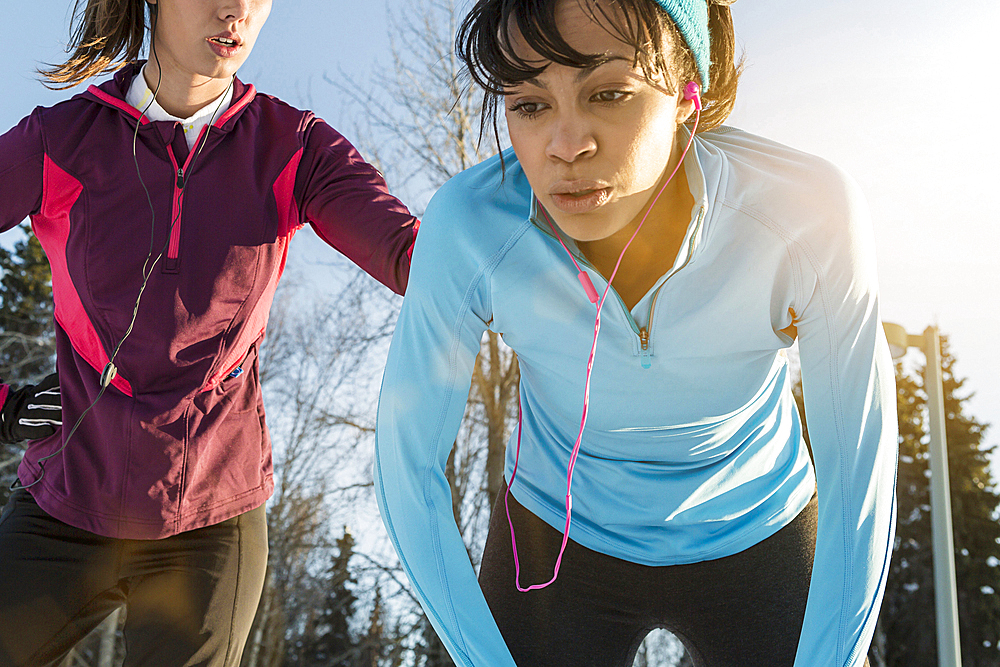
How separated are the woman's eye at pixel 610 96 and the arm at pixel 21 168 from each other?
1.45m

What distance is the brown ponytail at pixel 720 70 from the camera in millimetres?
1804

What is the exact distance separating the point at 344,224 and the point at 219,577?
3.14 ft

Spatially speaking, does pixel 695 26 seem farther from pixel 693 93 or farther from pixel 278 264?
pixel 278 264

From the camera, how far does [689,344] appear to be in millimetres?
1646

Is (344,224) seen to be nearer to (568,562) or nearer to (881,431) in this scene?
(568,562)

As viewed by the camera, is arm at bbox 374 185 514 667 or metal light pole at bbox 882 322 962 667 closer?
arm at bbox 374 185 514 667

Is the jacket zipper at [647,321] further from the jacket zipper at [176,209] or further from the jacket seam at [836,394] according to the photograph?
the jacket zipper at [176,209]

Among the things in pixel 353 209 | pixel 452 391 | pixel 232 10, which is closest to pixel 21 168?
pixel 232 10

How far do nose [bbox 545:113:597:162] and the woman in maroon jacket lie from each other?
592 mm

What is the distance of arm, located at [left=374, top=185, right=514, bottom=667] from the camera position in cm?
160

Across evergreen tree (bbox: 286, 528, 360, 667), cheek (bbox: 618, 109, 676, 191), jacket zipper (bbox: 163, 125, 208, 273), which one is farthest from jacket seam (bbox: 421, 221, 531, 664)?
evergreen tree (bbox: 286, 528, 360, 667)

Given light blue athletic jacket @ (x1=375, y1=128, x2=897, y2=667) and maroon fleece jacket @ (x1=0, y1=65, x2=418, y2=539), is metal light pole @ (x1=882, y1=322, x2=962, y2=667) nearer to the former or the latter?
light blue athletic jacket @ (x1=375, y1=128, x2=897, y2=667)

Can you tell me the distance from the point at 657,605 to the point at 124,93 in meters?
1.96

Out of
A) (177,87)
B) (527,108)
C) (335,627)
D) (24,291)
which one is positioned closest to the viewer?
(527,108)
